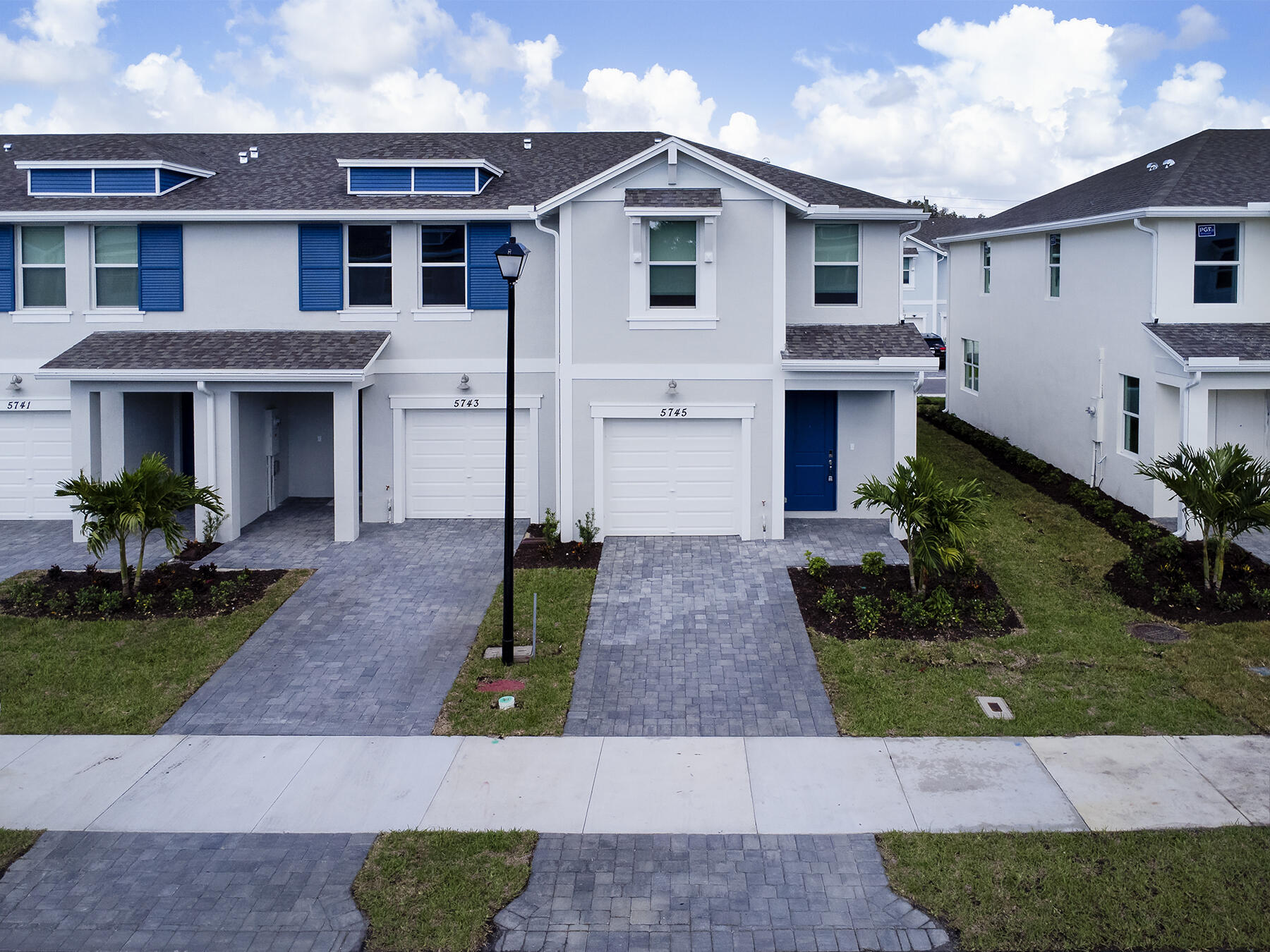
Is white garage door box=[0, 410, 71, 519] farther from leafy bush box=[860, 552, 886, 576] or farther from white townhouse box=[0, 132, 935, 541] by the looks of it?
leafy bush box=[860, 552, 886, 576]

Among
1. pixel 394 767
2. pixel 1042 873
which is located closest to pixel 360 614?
pixel 394 767

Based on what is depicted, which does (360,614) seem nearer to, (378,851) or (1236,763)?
(378,851)

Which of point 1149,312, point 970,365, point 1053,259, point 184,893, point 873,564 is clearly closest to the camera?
point 184,893

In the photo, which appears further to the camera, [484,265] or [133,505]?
[484,265]

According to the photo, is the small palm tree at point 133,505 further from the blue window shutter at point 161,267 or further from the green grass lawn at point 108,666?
the blue window shutter at point 161,267

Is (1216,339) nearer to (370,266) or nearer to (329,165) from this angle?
(370,266)

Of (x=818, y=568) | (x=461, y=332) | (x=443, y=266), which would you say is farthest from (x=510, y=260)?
(x=443, y=266)
